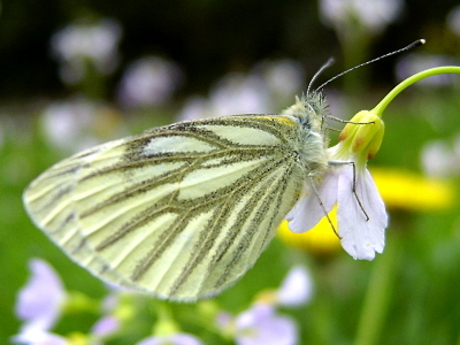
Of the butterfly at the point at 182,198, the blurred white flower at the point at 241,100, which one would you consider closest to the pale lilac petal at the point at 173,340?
the butterfly at the point at 182,198

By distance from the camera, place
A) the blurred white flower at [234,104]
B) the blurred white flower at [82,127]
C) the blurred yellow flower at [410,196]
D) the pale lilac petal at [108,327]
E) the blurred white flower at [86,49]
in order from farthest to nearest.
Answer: the blurred white flower at [86,49] < the blurred white flower at [82,127] < the blurred white flower at [234,104] < the blurred yellow flower at [410,196] < the pale lilac petal at [108,327]

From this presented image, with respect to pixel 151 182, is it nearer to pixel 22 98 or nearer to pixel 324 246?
pixel 324 246

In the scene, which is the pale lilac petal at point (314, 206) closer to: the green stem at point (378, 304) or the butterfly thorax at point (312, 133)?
the butterfly thorax at point (312, 133)

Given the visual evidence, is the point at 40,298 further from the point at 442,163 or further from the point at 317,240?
the point at 442,163

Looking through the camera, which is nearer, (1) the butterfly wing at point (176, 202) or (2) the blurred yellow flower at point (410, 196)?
(1) the butterfly wing at point (176, 202)

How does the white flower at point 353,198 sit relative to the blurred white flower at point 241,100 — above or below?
below

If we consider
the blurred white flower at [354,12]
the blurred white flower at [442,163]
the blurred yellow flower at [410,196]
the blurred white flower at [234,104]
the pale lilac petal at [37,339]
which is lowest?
the pale lilac petal at [37,339]
